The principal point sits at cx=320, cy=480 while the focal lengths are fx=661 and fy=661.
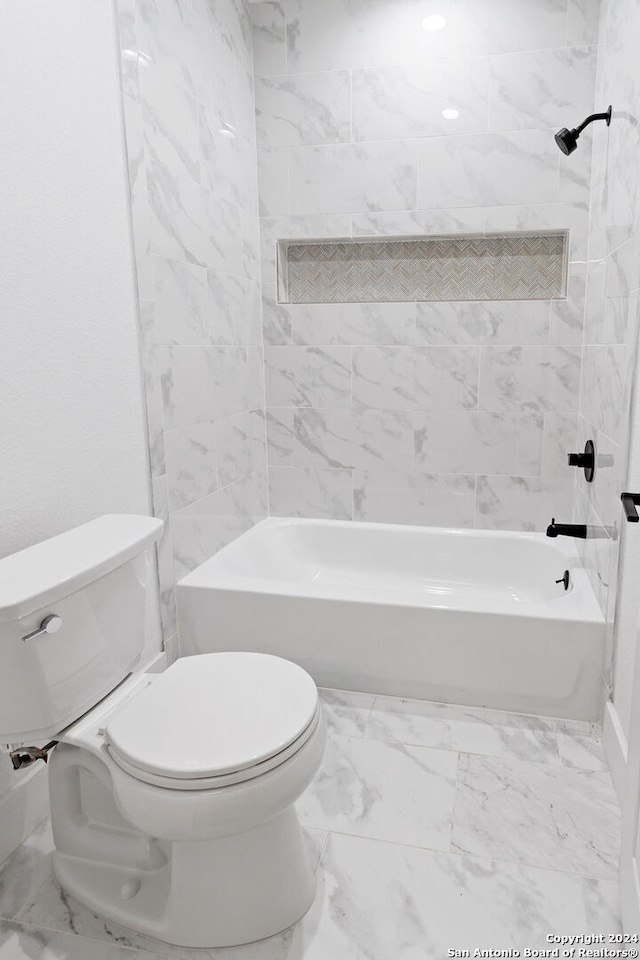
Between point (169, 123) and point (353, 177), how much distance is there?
92 centimetres

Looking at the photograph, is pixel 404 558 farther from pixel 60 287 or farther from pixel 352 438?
pixel 60 287

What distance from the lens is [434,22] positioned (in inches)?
105

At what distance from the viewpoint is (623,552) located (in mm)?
1910

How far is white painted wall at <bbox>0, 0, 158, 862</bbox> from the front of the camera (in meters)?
1.56

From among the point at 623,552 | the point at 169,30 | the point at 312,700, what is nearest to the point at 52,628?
the point at 312,700

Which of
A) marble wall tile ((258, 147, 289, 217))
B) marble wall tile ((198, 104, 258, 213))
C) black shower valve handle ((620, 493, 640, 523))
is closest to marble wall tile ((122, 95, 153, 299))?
marble wall tile ((198, 104, 258, 213))

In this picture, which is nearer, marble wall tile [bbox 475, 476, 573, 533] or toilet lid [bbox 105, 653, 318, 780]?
toilet lid [bbox 105, 653, 318, 780]

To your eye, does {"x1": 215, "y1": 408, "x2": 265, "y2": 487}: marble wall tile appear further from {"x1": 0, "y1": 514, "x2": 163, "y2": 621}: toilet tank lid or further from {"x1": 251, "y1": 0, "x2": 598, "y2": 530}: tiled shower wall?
{"x1": 0, "y1": 514, "x2": 163, "y2": 621}: toilet tank lid

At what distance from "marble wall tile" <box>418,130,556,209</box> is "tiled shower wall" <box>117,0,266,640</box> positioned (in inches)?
30.8

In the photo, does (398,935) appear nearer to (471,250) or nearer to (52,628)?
(52,628)

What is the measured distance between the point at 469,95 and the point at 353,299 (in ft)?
3.05

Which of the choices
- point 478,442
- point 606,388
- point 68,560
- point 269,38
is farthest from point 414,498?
point 269,38

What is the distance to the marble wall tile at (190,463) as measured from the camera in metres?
2.35

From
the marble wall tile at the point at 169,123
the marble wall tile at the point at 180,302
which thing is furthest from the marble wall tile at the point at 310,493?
the marble wall tile at the point at 169,123
